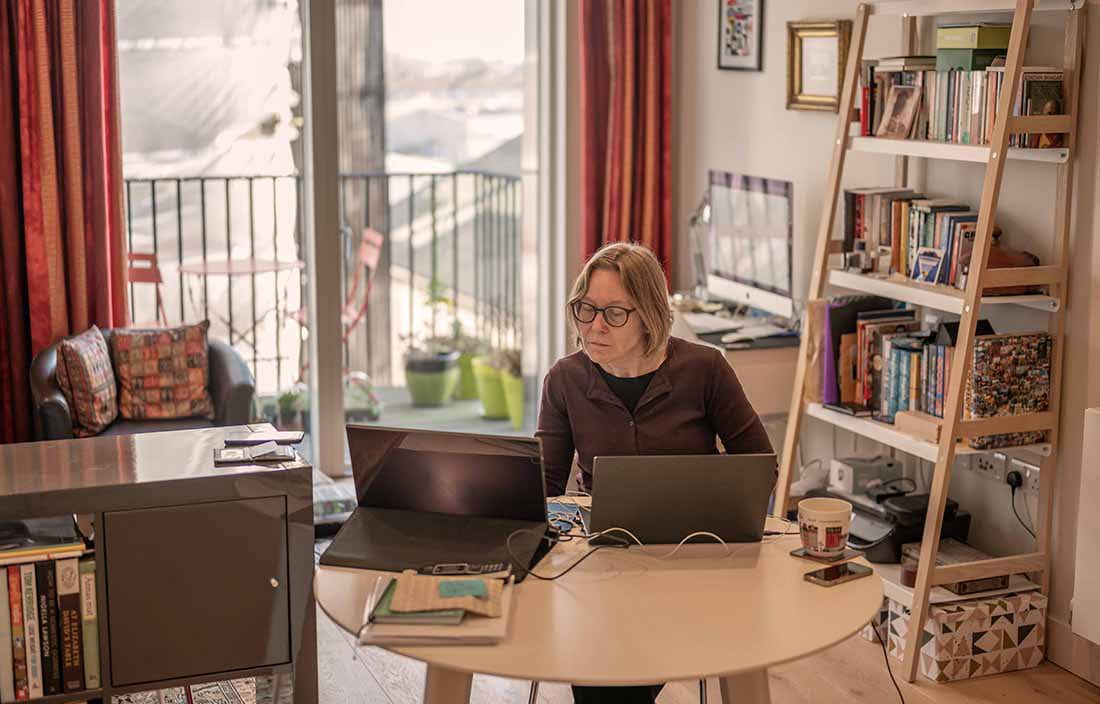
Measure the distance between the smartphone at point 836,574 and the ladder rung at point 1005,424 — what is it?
1.25 m

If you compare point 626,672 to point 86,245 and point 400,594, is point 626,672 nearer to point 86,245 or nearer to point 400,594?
point 400,594

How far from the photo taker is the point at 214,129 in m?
5.06

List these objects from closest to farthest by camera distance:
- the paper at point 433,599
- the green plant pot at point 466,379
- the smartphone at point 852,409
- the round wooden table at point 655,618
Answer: the round wooden table at point 655,618
the paper at point 433,599
the smartphone at point 852,409
the green plant pot at point 466,379

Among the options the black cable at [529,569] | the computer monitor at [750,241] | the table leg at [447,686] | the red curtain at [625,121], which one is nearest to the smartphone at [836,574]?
the black cable at [529,569]

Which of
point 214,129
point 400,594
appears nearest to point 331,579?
point 400,594

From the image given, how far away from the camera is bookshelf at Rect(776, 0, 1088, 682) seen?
3342 millimetres

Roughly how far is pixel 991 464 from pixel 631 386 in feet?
4.93

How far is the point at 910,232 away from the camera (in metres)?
3.78

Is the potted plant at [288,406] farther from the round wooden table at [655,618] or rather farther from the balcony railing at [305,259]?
the round wooden table at [655,618]

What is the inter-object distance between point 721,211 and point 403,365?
157 centimetres

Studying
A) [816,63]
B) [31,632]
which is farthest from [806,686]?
[816,63]

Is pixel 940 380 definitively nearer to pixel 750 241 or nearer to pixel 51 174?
pixel 750 241

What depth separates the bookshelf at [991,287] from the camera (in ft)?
11.0

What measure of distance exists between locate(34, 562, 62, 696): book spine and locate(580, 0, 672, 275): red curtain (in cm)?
328
